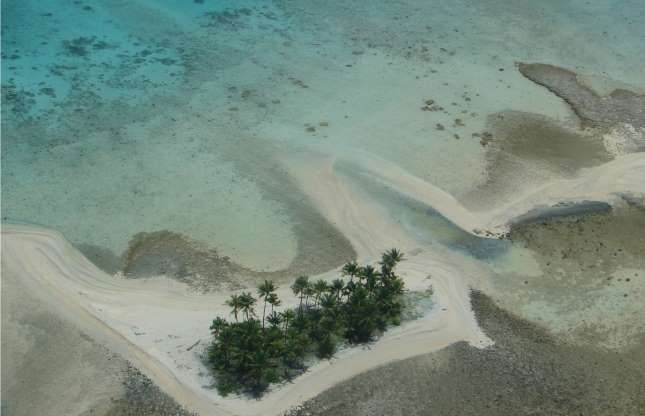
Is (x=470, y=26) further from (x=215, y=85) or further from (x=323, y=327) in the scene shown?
(x=323, y=327)

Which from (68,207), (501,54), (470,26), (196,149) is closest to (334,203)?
(196,149)

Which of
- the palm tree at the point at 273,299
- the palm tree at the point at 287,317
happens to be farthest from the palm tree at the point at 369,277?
the palm tree at the point at 273,299

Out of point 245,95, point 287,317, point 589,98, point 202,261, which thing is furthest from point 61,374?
point 589,98

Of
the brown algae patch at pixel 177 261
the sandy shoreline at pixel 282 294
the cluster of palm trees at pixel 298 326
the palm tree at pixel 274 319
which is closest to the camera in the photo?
the cluster of palm trees at pixel 298 326

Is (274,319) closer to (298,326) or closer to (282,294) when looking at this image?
(298,326)

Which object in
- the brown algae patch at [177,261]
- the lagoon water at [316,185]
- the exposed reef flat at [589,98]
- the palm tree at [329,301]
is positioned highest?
the exposed reef flat at [589,98]

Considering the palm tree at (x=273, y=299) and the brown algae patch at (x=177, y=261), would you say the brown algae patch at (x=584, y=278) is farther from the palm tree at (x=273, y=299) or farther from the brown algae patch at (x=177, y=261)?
the brown algae patch at (x=177, y=261)

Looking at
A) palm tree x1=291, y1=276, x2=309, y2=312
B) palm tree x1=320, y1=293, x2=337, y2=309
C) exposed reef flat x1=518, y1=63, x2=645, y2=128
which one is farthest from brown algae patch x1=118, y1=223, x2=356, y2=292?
exposed reef flat x1=518, y1=63, x2=645, y2=128
